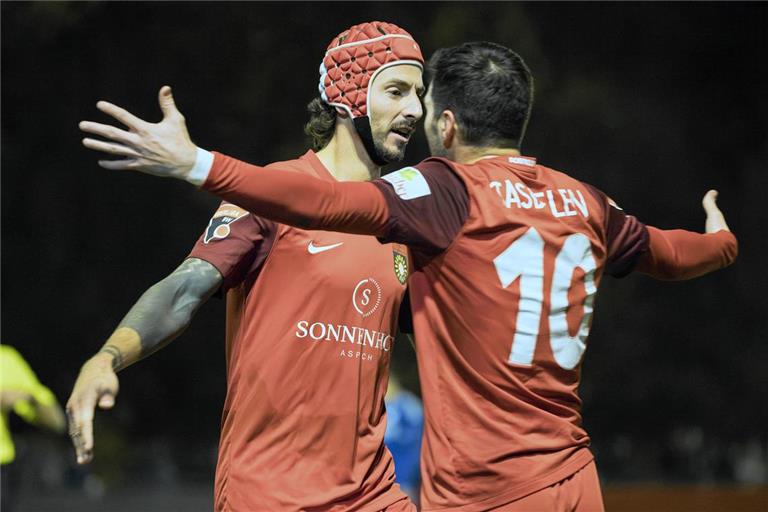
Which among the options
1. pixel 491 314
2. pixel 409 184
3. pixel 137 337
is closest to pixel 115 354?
pixel 137 337

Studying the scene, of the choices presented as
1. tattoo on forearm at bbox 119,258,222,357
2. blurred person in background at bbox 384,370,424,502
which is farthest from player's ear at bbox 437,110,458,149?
blurred person in background at bbox 384,370,424,502

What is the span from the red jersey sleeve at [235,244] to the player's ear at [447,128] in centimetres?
60

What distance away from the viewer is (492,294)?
3.18 metres

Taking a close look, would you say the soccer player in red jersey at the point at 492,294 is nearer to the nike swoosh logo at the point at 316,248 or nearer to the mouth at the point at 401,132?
the nike swoosh logo at the point at 316,248

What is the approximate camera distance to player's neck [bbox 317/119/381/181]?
401 centimetres

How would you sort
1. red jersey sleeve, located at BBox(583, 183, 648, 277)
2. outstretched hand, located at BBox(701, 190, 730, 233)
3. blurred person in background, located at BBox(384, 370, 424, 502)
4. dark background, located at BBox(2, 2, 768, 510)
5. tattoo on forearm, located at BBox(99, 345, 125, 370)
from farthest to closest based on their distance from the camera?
dark background, located at BBox(2, 2, 768, 510), blurred person in background, located at BBox(384, 370, 424, 502), outstretched hand, located at BBox(701, 190, 730, 233), red jersey sleeve, located at BBox(583, 183, 648, 277), tattoo on forearm, located at BBox(99, 345, 125, 370)

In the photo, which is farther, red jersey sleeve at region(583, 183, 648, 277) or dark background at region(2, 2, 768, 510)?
dark background at region(2, 2, 768, 510)

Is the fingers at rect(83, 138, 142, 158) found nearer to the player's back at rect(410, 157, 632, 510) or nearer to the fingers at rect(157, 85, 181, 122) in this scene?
the fingers at rect(157, 85, 181, 122)

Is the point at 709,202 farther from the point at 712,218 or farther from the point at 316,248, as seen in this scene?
the point at 316,248

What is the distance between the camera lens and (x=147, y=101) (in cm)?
1048

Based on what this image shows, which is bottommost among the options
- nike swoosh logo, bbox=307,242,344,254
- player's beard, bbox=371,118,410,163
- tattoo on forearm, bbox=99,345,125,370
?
tattoo on forearm, bbox=99,345,125,370

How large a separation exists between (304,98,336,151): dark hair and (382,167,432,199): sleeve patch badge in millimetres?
950

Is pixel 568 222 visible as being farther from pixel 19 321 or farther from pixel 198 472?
pixel 198 472

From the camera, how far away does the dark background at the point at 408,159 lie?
10.7 meters
